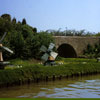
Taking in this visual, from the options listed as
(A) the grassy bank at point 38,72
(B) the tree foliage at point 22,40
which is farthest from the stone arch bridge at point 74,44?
(A) the grassy bank at point 38,72

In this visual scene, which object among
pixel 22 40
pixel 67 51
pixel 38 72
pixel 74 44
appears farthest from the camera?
pixel 67 51

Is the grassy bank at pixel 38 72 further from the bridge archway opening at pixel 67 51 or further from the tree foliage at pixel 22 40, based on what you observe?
the bridge archway opening at pixel 67 51

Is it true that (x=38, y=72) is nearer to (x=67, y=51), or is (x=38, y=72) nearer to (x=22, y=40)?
(x=22, y=40)

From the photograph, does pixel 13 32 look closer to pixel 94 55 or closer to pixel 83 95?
pixel 94 55

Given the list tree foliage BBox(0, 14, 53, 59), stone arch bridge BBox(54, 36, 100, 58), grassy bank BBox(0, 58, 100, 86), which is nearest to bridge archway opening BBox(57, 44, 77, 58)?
stone arch bridge BBox(54, 36, 100, 58)

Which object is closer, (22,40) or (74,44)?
(22,40)

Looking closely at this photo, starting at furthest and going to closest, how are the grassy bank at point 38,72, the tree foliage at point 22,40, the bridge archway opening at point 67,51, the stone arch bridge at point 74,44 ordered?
the bridge archway opening at point 67,51
the stone arch bridge at point 74,44
the tree foliage at point 22,40
the grassy bank at point 38,72

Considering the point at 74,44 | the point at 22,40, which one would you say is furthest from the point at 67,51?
the point at 22,40

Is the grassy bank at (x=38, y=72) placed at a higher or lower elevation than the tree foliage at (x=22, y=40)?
lower

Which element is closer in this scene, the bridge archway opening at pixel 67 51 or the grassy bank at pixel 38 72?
the grassy bank at pixel 38 72

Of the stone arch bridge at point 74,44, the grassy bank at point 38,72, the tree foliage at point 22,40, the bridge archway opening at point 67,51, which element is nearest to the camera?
the grassy bank at point 38,72

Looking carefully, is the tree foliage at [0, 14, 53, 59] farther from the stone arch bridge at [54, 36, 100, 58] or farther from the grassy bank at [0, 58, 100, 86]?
the grassy bank at [0, 58, 100, 86]

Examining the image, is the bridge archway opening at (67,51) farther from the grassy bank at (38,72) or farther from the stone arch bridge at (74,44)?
the grassy bank at (38,72)

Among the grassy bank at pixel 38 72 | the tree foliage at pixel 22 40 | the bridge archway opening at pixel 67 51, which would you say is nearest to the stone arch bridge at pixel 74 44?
the bridge archway opening at pixel 67 51
